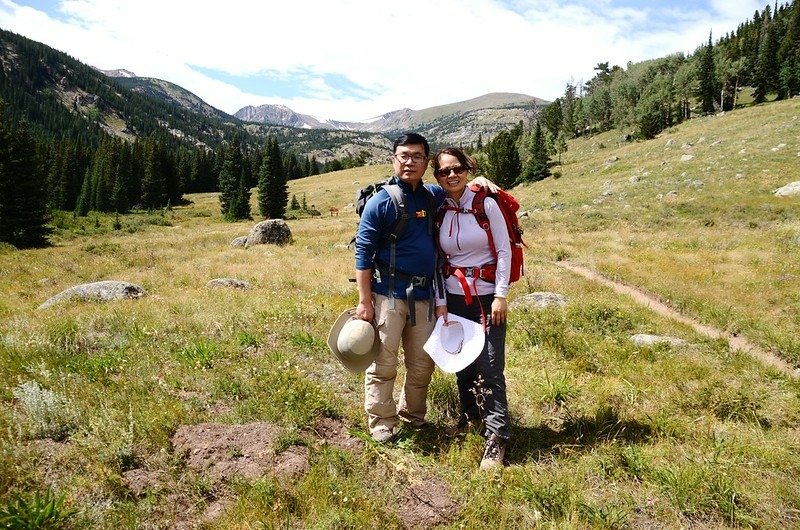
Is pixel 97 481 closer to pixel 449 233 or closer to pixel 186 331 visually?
pixel 449 233

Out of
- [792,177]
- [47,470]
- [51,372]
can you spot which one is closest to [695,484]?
[47,470]

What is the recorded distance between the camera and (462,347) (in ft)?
13.7

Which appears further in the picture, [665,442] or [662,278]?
[662,278]

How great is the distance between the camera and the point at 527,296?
11.3 metres

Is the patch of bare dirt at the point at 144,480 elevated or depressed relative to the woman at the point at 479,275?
depressed

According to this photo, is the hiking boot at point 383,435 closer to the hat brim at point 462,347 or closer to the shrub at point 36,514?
the hat brim at point 462,347

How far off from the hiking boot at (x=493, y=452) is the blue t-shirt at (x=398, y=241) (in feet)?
5.10

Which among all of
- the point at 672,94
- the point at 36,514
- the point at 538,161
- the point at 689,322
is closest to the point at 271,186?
the point at 538,161

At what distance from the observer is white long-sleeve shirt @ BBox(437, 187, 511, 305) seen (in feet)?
13.7

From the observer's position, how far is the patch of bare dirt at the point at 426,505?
3350 millimetres

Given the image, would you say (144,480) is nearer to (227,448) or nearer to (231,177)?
(227,448)

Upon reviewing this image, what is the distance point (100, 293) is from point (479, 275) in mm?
11067

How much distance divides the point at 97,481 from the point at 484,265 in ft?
12.7

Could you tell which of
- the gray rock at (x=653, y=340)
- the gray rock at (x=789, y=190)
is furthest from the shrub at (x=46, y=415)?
the gray rock at (x=789, y=190)
